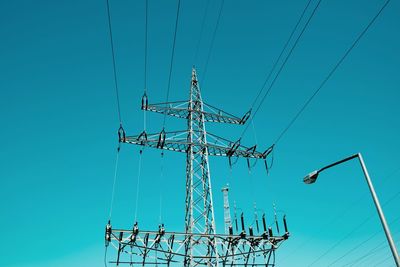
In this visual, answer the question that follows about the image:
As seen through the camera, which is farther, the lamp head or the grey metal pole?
the lamp head

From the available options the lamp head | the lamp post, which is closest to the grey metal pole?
the lamp post

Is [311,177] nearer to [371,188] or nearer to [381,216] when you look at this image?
Answer: [371,188]

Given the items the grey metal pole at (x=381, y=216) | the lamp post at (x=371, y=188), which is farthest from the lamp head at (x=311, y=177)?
the grey metal pole at (x=381, y=216)

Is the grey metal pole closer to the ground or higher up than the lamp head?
closer to the ground

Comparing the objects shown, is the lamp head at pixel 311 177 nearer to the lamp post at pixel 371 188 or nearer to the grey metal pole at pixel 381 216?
the lamp post at pixel 371 188

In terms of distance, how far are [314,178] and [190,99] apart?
14642 millimetres

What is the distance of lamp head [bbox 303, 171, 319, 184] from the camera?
35.9ft

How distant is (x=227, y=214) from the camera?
56.5 metres

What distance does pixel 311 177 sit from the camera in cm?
1101

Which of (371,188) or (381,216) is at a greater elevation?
(371,188)

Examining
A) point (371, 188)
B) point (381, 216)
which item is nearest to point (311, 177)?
point (371, 188)

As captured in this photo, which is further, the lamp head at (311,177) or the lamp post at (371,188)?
the lamp head at (311,177)

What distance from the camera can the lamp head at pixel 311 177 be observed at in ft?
35.9

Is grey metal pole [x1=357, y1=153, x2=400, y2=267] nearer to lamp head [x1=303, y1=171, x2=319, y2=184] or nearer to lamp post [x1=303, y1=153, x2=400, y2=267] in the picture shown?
lamp post [x1=303, y1=153, x2=400, y2=267]
